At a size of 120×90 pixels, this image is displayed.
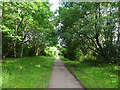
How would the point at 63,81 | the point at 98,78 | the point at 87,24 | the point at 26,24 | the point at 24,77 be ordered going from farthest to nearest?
the point at 26,24 < the point at 87,24 < the point at 98,78 < the point at 63,81 < the point at 24,77

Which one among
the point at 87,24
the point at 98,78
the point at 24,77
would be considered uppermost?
the point at 87,24

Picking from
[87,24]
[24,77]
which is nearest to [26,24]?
[87,24]

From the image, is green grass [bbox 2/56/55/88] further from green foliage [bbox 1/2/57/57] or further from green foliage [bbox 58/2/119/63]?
green foliage [bbox 58/2/119/63]

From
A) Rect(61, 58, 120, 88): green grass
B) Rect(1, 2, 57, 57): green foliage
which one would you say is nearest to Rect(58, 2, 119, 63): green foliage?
Rect(1, 2, 57, 57): green foliage

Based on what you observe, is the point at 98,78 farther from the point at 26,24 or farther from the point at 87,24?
the point at 26,24

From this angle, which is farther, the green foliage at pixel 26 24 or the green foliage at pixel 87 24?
the green foliage at pixel 87 24

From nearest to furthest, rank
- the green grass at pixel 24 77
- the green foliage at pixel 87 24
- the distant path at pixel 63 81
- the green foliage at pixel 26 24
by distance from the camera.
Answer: the green grass at pixel 24 77
the green foliage at pixel 26 24
the distant path at pixel 63 81
the green foliage at pixel 87 24

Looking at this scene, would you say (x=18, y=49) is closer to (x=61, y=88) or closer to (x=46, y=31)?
(x=46, y=31)

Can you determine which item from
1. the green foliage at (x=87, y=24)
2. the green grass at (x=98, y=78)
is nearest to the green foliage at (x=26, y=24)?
the green foliage at (x=87, y=24)

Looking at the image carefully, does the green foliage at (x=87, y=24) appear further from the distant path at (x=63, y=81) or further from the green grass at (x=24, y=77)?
the green grass at (x=24, y=77)

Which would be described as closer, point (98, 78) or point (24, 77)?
point (24, 77)

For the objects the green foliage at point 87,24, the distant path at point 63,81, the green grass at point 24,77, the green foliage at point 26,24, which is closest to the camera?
the green grass at point 24,77

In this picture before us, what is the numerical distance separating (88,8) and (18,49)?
55.2ft

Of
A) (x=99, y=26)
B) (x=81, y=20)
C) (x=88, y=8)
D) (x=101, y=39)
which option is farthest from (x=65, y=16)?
(x=101, y=39)
